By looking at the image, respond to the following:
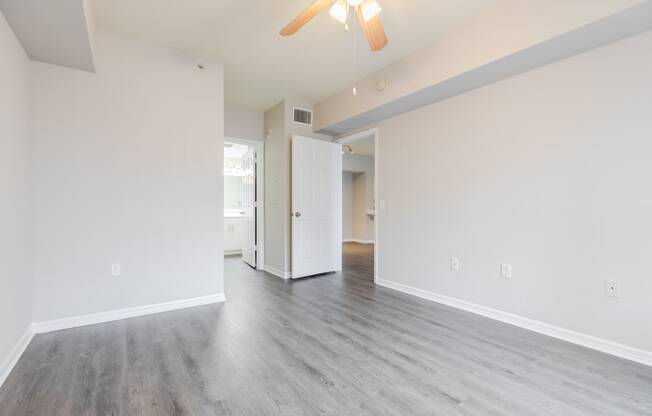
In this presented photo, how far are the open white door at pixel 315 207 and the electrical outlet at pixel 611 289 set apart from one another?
325 cm

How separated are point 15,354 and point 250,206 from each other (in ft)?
11.4

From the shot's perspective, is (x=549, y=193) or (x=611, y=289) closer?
(x=611, y=289)

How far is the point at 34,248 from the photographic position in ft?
7.92

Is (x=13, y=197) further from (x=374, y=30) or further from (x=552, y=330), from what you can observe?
(x=552, y=330)

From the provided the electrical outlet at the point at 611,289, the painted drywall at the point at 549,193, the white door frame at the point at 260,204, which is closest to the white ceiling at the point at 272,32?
the painted drywall at the point at 549,193

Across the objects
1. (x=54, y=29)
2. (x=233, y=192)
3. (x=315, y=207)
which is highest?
(x=54, y=29)

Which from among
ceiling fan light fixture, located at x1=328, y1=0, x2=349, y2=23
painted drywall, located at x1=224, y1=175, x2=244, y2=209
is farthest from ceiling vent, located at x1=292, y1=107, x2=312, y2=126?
painted drywall, located at x1=224, y1=175, x2=244, y2=209

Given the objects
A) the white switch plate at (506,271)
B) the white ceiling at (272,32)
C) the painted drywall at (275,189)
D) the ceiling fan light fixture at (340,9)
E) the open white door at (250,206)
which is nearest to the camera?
the ceiling fan light fixture at (340,9)

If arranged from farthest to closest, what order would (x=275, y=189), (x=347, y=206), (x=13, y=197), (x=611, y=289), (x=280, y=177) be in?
(x=347, y=206), (x=275, y=189), (x=280, y=177), (x=611, y=289), (x=13, y=197)

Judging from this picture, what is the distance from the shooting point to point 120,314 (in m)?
2.74

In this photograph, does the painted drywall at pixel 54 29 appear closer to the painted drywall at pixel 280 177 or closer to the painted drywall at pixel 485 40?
the painted drywall at pixel 280 177

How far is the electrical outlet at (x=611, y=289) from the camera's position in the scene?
2125 mm

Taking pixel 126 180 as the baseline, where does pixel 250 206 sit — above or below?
below

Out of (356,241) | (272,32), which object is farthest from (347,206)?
(272,32)
